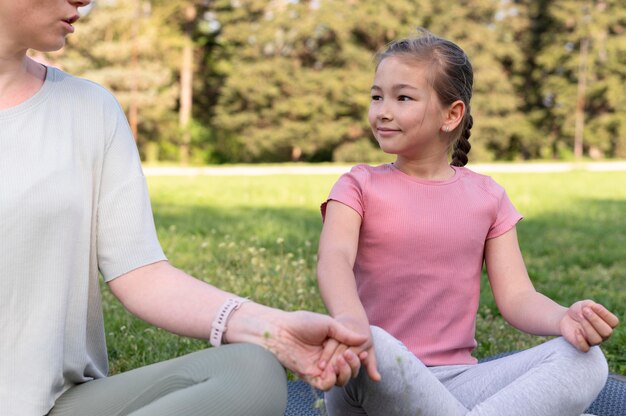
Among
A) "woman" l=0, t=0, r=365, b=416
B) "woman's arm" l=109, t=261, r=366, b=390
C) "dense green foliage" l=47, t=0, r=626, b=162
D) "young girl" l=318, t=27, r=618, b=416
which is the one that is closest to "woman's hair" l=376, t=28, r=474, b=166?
"young girl" l=318, t=27, r=618, b=416

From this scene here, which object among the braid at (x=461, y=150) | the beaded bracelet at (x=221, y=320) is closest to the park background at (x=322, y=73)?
the braid at (x=461, y=150)

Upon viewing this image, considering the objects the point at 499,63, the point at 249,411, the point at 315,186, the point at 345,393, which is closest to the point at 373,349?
the point at 345,393

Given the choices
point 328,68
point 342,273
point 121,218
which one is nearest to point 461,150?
point 342,273

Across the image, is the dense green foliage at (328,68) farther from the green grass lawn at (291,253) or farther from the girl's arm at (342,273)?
the girl's arm at (342,273)

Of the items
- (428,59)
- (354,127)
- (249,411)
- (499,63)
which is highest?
(428,59)

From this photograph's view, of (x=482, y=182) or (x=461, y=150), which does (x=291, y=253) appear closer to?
(x=461, y=150)

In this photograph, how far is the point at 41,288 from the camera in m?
1.86

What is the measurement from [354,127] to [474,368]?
33.4 metres

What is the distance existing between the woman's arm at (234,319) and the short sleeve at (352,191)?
2.43 ft

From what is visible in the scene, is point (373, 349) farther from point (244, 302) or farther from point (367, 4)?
point (367, 4)

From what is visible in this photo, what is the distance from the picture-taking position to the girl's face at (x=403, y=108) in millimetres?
2684

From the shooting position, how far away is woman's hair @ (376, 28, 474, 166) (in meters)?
2.73

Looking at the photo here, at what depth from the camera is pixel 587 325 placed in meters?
2.25

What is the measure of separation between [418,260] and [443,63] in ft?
2.06
